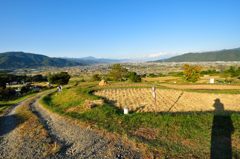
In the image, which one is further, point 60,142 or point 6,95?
point 6,95

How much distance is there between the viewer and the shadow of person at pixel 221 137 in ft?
43.4

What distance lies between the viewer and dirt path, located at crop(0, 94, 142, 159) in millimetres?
14461

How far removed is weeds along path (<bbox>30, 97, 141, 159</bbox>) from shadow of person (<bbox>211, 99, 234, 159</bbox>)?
4.14 meters

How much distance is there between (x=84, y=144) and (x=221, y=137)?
8.48 metres

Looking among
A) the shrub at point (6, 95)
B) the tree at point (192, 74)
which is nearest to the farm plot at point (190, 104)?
the tree at point (192, 74)

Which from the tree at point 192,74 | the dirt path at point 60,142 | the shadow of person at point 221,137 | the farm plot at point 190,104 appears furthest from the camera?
the tree at point 192,74

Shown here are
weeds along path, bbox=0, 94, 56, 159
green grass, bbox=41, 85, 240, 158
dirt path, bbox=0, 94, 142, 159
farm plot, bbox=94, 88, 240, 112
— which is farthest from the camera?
farm plot, bbox=94, 88, 240, 112

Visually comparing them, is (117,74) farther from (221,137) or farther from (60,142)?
(221,137)

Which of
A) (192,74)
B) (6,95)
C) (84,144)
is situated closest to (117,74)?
(192,74)

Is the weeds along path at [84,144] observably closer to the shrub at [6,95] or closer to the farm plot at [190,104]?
the farm plot at [190,104]

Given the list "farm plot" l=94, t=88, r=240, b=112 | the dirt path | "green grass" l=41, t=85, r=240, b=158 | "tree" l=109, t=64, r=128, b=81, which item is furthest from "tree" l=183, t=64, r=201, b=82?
the dirt path

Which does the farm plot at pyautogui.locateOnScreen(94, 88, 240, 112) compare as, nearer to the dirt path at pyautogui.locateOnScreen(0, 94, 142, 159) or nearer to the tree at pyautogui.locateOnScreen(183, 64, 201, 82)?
the dirt path at pyautogui.locateOnScreen(0, 94, 142, 159)

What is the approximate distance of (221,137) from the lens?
1599 cm

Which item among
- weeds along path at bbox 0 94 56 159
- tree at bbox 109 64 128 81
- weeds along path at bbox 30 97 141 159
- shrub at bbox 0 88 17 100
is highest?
weeds along path at bbox 30 97 141 159
